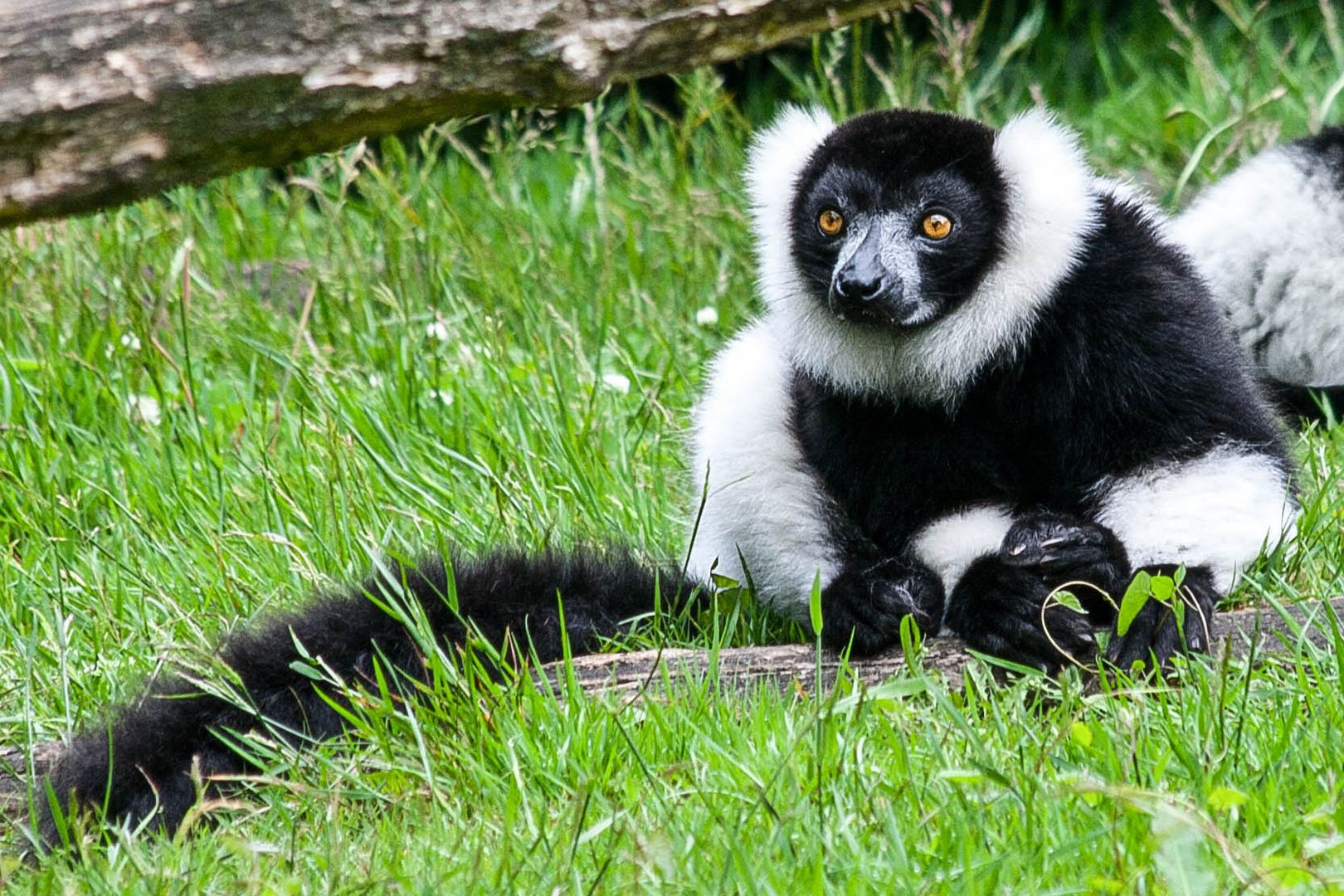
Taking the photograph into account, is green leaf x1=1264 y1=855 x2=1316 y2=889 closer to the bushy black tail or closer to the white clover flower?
the bushy black tail

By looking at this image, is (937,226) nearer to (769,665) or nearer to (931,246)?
(931,246)

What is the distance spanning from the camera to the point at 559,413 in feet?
16.7

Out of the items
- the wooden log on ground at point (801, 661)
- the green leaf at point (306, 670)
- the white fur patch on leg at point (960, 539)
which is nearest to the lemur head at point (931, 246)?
the white fur patch on leg at point (960, 539)

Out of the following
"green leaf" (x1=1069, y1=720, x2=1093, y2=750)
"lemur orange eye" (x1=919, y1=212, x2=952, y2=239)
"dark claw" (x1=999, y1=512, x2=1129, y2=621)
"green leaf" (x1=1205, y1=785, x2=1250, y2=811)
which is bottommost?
"dark claw" (x1=999, y1=512, x2=1129, y2=621)

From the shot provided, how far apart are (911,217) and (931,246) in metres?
0.08

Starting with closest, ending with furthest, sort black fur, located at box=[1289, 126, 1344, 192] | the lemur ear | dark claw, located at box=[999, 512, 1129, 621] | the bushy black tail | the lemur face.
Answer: the bushy black tail < dark claw, located at box=[999, 512, 1129, 621] < the lemur face < the lemur ear < black fur, located at box=[1289, 126, 1344, 192]

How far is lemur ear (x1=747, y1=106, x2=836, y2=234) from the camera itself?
4.27 meters

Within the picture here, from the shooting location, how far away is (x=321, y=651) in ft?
12.0

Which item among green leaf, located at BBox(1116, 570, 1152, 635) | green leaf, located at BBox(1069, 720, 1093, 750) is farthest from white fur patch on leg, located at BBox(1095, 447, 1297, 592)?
green leaf, located at BBox(1069, 720, 1093, 750)

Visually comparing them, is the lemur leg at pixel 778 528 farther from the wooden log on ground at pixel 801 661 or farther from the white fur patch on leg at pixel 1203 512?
the white fur patch on leg at pixel 1203 512

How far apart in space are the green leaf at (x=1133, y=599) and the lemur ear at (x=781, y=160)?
1.45 meters

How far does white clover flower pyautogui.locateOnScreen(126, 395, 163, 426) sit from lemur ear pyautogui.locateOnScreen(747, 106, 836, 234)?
218 cm

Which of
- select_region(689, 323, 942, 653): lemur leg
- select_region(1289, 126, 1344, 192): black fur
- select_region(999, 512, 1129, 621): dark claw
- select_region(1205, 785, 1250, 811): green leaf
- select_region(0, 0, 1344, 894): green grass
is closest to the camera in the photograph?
select_region(1205, 785, 1250, 811): green leaf

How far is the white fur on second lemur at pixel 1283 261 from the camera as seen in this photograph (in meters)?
5.51
